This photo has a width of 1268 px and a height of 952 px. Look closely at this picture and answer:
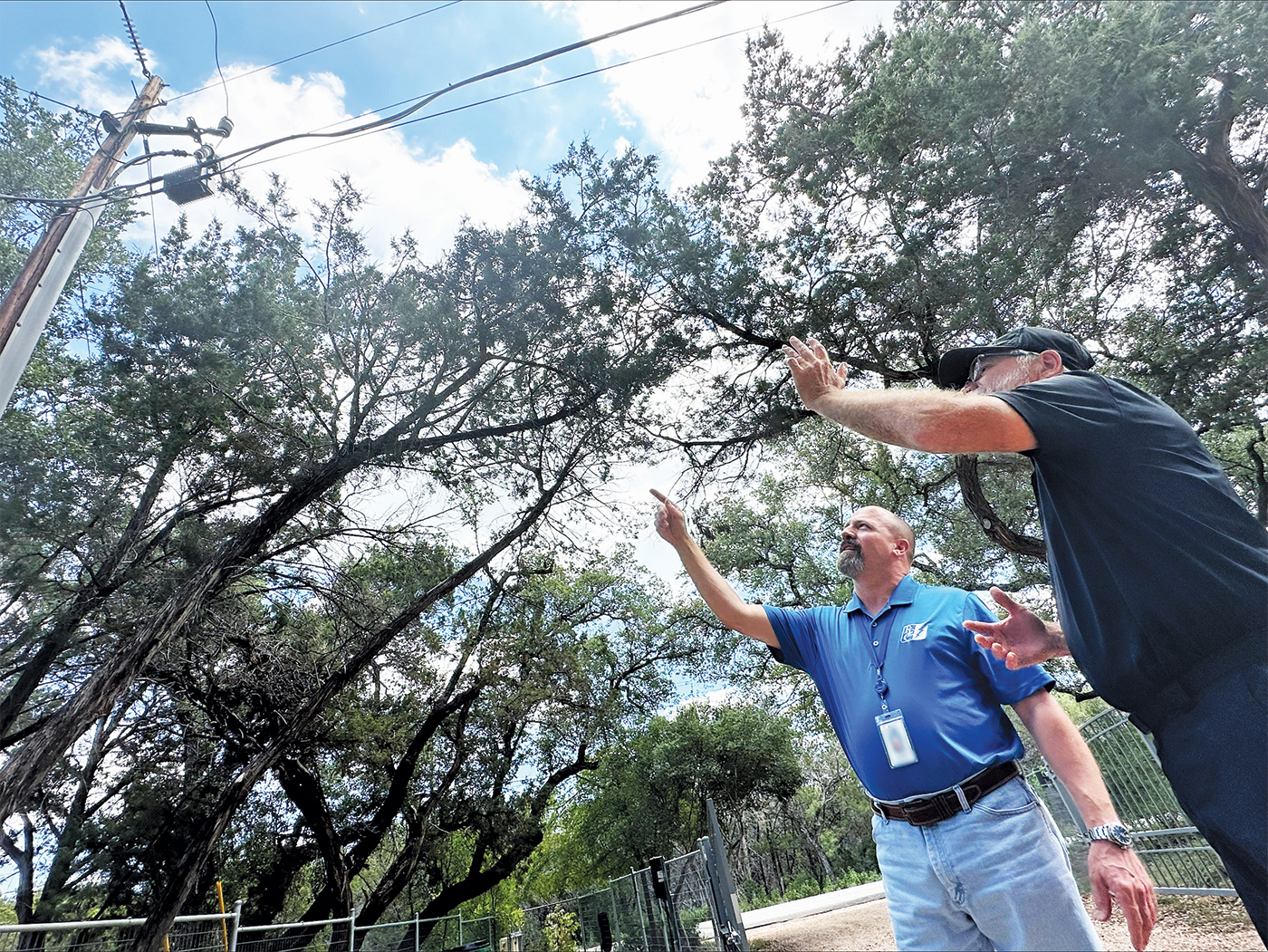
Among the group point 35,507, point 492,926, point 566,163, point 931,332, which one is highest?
point 566,163

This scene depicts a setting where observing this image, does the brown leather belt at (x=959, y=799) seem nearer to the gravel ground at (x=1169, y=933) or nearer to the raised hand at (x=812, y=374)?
the raised hand at (x=812, y=374)

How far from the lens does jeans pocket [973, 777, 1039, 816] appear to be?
1951 mm

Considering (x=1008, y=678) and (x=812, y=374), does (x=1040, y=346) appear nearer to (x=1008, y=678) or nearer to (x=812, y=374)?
(x=812, y=374)

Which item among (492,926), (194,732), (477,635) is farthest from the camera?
(492,926)

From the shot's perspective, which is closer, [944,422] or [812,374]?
[944,422]

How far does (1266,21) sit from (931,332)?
11.8ft

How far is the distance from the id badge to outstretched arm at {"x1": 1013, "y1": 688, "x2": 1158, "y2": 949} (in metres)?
0.37

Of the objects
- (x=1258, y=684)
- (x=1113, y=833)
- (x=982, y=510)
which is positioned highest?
(x=982, y=510)

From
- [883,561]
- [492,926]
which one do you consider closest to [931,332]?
[883,561]

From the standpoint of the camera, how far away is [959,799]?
2.01m

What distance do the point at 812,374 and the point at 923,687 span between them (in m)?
1.12

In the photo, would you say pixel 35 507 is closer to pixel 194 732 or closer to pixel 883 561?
pixel 194 732

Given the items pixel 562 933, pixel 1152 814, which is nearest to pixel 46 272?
pixel 1152 814

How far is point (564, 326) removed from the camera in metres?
8.59
